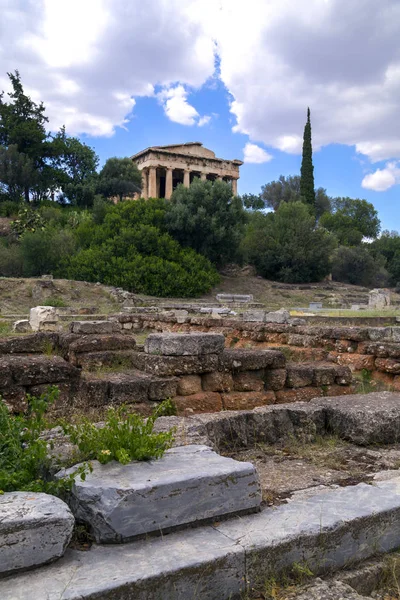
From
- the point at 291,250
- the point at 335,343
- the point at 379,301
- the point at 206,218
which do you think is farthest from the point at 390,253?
the point at 335,343

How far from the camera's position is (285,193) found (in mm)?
72938

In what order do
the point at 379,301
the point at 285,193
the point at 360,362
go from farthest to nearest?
the point at 285,193, the point at 379,301, the point at 360,362

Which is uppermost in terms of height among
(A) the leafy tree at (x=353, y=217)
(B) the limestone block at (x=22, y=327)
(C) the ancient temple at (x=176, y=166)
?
(C) the ancient temple at (x=176, y=166)

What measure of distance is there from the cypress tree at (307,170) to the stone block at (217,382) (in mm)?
49799

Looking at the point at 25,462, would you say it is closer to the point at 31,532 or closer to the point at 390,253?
the point at 31,532

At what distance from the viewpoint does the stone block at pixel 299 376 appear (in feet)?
23.7

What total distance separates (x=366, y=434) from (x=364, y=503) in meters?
1.57

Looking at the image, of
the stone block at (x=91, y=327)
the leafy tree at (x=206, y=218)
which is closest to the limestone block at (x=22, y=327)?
the stone block at (x=91, y=327)

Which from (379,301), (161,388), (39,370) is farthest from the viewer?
(379,301)

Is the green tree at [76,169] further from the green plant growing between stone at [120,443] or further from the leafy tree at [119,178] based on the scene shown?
the green plant growing between stone at [120,443]

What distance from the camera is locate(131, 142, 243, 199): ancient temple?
58031 millimetres

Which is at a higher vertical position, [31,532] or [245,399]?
[31,532]

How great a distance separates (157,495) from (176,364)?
3904mm

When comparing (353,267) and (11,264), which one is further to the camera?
(353,267)
